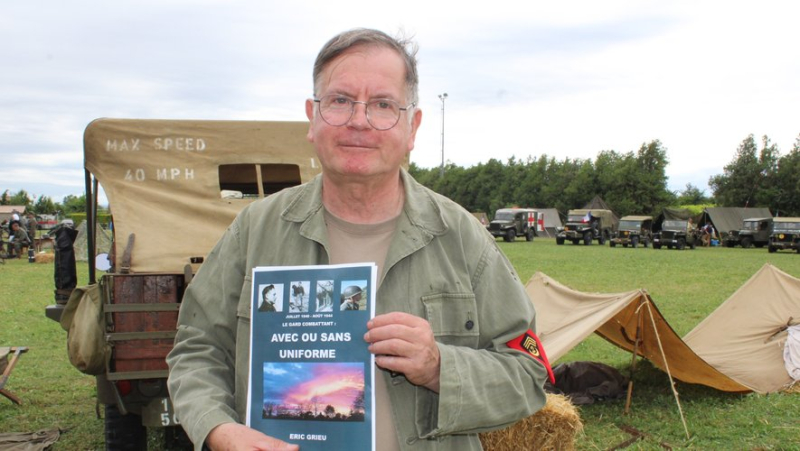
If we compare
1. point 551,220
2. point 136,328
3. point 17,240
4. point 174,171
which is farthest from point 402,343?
point 551,220

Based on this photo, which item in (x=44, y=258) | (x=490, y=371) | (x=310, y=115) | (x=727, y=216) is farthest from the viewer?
(x=727, y=216)

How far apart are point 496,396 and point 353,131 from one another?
71cm

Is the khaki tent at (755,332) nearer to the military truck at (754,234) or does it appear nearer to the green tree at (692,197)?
the military truck at (754,234)

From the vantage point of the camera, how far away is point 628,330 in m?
7.10

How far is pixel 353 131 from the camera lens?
5.50 ft

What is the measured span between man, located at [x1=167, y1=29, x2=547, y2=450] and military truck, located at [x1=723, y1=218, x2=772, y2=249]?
46.2 meters

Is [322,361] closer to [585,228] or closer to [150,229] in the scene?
[150,229]

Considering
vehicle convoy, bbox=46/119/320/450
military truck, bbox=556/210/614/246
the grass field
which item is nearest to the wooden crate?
vehicle convoy, bbox=46/119/320/450

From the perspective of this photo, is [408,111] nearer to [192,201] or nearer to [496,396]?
[496,396]

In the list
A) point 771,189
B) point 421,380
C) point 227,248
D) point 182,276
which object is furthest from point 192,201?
point 771,189

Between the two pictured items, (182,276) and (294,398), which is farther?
(182,276)

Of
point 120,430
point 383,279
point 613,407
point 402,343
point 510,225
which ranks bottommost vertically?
point 613,407

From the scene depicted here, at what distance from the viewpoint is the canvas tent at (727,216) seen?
5012cm

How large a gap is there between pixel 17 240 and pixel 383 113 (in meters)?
27.4
